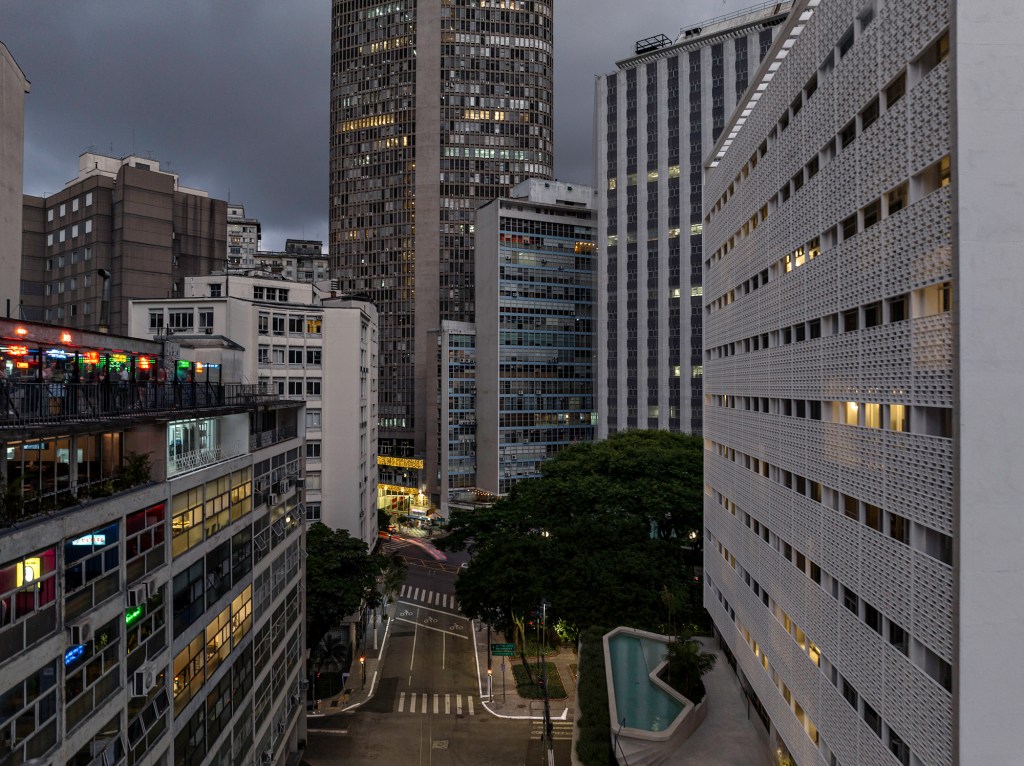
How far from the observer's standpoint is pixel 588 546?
49.0 metres

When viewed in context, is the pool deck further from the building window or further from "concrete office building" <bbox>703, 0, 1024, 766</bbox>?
the building window

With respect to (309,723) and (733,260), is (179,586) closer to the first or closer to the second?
(309,723)

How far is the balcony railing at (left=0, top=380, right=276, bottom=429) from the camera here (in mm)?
16547

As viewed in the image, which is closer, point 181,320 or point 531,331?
point 181,320

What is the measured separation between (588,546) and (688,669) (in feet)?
44.6

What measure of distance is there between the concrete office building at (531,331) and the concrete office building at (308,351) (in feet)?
116

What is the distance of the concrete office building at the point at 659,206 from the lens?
3821 inches

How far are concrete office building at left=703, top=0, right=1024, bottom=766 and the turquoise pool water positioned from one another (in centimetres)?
490

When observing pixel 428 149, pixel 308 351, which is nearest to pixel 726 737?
pixel 308 351

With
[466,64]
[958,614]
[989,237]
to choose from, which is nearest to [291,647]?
[958,614]

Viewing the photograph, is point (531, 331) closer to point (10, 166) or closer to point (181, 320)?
point (181, 320)

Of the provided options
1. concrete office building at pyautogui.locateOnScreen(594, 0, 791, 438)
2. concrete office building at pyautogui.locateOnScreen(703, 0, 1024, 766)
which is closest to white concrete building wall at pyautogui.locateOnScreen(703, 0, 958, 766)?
concrete office building at pyautogui.locateOnScreen(703, 0, 1024, 766)

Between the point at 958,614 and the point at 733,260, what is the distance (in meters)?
25.2

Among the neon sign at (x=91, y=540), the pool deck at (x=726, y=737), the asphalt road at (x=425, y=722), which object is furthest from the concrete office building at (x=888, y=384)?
the neon sign at (x=91, y=540)
